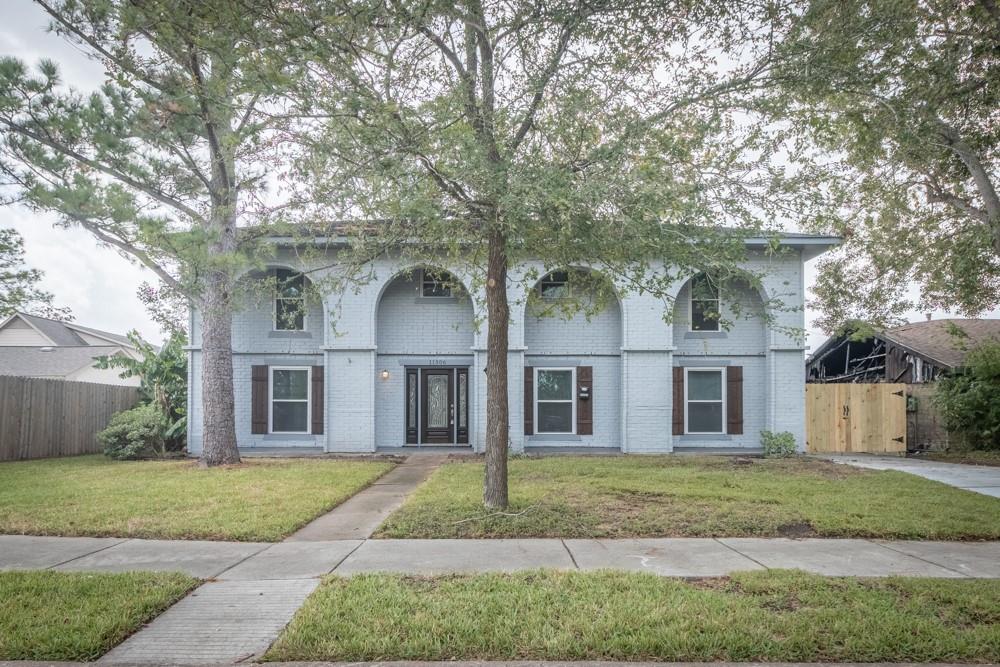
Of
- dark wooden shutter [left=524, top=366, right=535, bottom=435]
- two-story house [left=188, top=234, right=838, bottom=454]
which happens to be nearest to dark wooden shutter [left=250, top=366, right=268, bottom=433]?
two-story house [left=188, top=234, right=838, bottom=454]

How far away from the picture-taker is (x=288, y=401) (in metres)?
16.1

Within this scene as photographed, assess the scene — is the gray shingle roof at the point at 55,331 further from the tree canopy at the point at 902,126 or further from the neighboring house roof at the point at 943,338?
the neighboring house roof at the point at 943,338

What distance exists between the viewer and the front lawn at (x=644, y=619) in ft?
12.4

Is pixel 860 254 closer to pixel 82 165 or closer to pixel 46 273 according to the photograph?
pixel 82 165

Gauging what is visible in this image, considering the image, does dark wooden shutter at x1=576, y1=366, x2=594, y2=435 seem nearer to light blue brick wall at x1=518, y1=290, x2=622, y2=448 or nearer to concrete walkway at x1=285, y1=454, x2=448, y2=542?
light blue brick wall at x1=518, y1=290, x2=622, y2=448

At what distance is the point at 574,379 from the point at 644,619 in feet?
39.0

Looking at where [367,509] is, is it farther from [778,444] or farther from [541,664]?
[778,444]

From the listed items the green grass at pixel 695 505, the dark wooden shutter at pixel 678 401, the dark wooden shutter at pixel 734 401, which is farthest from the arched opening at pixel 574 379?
the green grass at pixel 695 505

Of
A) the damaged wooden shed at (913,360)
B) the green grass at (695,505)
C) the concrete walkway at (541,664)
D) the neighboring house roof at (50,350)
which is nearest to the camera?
the concrete walkway at (541,664)

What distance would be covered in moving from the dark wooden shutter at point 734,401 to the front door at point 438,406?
6.74m

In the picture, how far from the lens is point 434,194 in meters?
6.84

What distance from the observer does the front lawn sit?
12.4ft

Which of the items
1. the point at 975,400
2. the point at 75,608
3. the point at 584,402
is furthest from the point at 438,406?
the point at 975,400

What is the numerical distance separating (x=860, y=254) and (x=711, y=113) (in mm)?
13193
